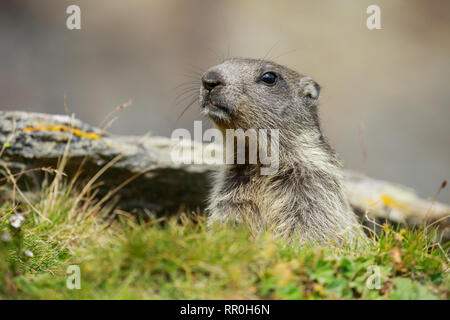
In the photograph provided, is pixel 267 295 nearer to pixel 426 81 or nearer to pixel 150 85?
pixel 150 85

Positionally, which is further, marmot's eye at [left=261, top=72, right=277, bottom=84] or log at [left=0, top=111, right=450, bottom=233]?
log at [left=0, top=111, right=450, bottom=233]

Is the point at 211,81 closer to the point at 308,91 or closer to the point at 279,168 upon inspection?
the point at 279,168

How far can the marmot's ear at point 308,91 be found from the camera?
6.56 metres

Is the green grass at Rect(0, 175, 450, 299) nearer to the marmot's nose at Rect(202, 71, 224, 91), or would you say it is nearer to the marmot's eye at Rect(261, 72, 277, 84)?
the marmot's nose at Rect(202, 71, 224, 91)

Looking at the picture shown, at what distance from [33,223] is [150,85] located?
385 inches

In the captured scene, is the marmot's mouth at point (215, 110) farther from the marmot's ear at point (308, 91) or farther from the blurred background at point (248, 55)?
the blurred background at point (248, 55)

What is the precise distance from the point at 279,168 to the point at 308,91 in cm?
131

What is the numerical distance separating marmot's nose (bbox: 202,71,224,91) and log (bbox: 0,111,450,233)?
2177 millimetres

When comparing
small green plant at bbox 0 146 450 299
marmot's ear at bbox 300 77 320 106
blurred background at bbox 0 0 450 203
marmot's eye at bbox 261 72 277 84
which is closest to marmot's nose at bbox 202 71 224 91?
marmot's eye at bbox 261 72 277 84

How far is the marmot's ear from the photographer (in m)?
6.56

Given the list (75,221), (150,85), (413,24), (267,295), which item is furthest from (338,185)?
(413,24)

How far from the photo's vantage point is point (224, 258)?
366 centimetres

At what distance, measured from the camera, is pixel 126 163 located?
295 inches

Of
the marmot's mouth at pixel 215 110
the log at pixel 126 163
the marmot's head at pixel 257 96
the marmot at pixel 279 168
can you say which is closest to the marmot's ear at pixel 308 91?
the marmot's head at pixel 257 96
